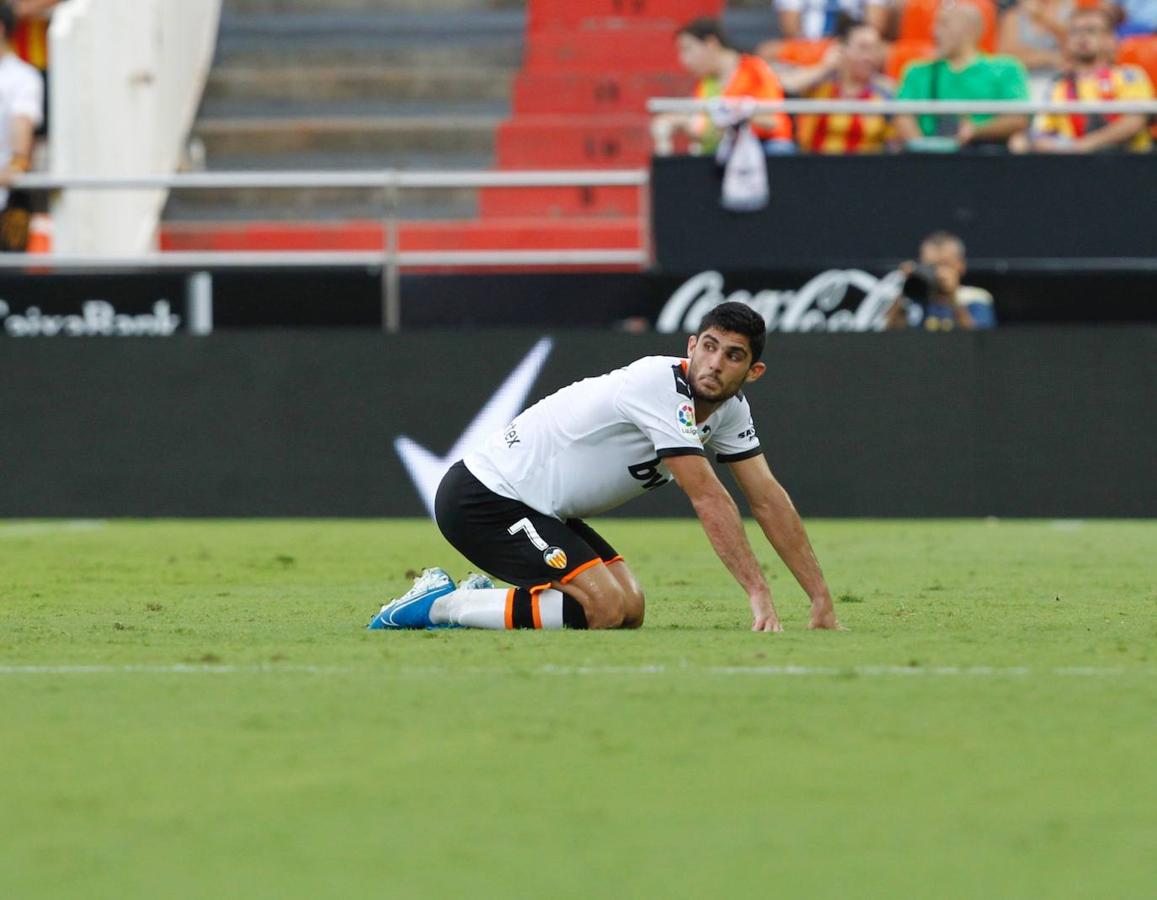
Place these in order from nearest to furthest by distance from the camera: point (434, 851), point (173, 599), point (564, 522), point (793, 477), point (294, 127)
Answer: point (434, 851) < point (564, 522) < point (173, 599) < point (793, 477) < point (294, 127)

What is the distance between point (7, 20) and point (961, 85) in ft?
27.3

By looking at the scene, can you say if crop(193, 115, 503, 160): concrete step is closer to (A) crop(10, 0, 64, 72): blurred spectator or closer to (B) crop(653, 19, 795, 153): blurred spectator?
(A) crop(10, 0, 64, 72): blurred spectator

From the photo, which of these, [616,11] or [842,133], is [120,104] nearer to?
[616,11]

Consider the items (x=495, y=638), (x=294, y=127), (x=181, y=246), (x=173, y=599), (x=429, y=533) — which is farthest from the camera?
(x=294, y=127)

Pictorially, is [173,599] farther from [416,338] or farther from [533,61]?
[533,61]

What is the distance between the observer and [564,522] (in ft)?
25.7

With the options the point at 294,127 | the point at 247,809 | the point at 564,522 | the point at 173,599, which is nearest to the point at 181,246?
the point at 294,127

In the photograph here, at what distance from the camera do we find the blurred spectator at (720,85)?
616 inches

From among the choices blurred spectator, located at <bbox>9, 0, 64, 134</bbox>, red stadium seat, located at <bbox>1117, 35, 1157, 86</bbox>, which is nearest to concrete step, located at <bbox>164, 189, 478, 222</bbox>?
blurred spectator, located at <bbox>9, 0, 64, 134</bbox>

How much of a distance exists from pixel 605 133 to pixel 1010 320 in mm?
5681

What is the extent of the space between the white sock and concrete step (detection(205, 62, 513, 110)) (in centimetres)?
1439

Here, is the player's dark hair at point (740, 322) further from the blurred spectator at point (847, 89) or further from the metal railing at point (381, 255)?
the blurred spectator at point (847, 89)

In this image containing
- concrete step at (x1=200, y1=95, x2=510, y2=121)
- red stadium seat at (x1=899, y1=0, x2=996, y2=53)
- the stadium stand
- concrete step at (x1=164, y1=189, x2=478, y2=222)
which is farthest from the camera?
concrete step at (x1=200, y1=95, x2=510, y2=121)

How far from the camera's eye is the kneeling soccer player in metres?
7.12
